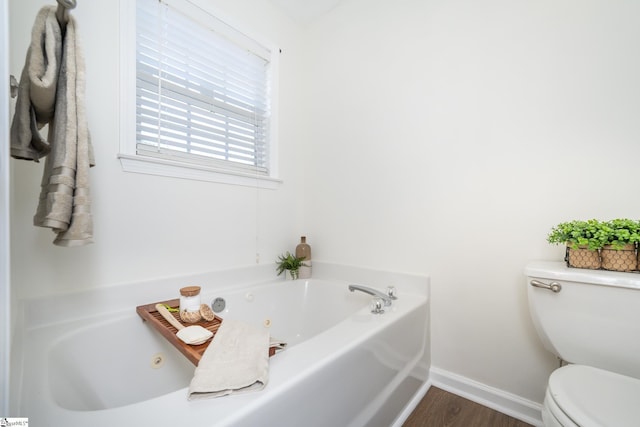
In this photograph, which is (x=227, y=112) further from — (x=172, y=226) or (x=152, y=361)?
(x=152, y=361)

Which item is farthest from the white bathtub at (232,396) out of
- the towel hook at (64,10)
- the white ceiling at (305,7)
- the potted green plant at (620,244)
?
the white ceiling at (305,7)

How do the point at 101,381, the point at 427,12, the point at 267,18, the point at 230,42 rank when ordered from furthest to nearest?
1. the point at 267,18
2. the point at 230,42
3. the point at 427,12
4. the point at 101,381

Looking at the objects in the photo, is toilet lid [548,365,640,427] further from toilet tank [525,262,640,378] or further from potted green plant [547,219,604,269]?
potted green plant [547,219,604,269]

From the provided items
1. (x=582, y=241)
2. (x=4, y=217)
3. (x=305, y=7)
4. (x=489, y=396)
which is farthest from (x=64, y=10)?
(x=489, y=396)

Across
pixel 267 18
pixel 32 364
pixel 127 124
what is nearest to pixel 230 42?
pixel 267 18

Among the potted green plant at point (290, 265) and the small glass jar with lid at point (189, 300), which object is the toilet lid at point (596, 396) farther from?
the potted green plant at point (290, 265)

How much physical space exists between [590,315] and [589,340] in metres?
0.09

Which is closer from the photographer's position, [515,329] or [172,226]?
[515,329]

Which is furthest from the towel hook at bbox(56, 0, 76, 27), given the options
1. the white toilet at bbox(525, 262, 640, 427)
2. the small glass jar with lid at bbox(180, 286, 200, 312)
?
the white toilet at bbox(525, 262, 640, 427)

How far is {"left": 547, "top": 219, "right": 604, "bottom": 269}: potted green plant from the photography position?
99cm

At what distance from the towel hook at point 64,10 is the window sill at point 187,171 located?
1.86 feet

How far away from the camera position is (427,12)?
1.59 m

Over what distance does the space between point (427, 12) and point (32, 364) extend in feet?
7.82

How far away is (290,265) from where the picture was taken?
196 cm
